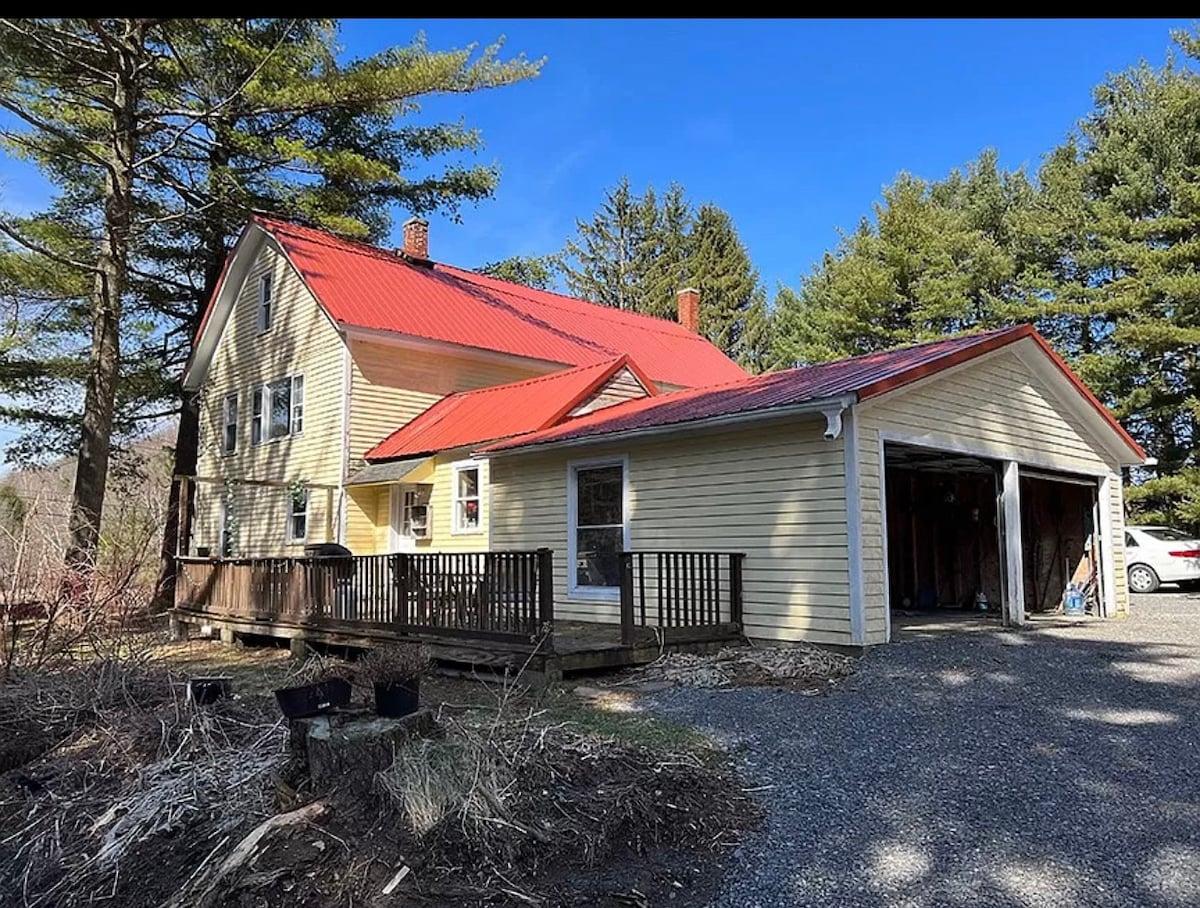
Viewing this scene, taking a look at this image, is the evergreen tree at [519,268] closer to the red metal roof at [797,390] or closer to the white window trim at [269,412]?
the white window trim at [269,412]

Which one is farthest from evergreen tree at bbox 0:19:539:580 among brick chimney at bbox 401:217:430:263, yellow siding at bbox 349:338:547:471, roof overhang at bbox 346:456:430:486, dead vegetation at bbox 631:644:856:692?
dead vegetation at bbox 631:644:856:692

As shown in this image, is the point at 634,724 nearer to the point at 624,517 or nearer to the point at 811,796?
the point at 811,796

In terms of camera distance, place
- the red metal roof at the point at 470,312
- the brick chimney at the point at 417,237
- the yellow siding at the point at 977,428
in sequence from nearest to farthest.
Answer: the yellow siding at the point at 977,428 → the red metal roof at the point at 470,312 → the brick chimney at the point at 417,237

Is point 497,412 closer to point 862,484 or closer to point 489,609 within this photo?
point 489,609

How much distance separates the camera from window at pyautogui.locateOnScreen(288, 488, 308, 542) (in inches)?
649

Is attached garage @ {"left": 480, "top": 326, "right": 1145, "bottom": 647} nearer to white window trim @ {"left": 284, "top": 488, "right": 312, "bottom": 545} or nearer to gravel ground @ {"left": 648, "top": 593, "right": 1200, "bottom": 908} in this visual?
gravel ground @ {"left": 648, "top": 593, "right": 1200, "bottom": 908}

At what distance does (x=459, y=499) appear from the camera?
14.0 meters

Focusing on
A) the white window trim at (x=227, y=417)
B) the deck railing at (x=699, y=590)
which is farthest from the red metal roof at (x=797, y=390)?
the white window trim at (x=227, y=417)

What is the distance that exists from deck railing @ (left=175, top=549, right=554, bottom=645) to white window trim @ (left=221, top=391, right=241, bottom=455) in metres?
7.06

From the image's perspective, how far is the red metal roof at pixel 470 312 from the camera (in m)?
16.8

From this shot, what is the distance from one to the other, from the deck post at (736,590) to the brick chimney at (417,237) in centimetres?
1333

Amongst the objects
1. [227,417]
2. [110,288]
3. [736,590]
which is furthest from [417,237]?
[736,590]

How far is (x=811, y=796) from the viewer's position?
4.60m

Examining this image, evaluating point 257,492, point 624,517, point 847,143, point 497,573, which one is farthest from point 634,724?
point 257,492
